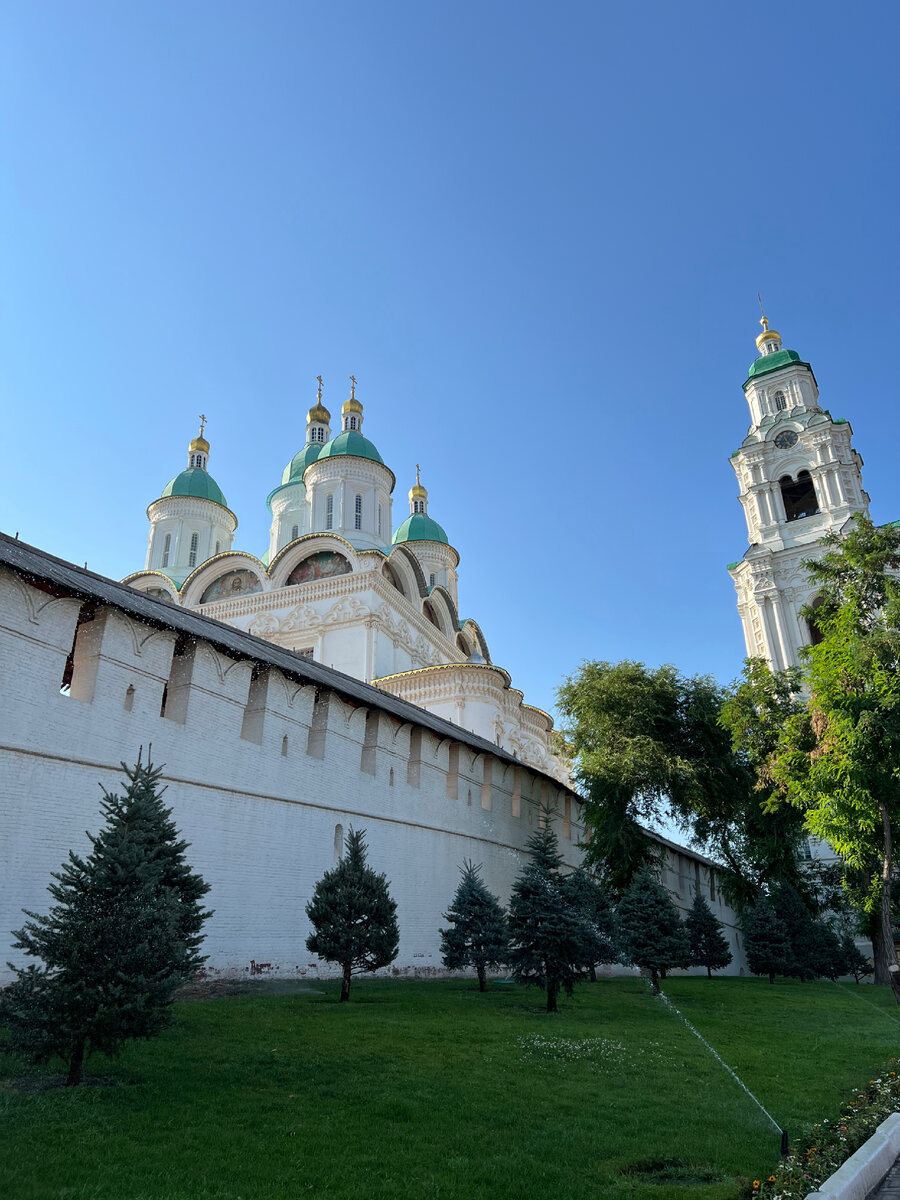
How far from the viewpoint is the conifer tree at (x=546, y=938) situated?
10.4 metres

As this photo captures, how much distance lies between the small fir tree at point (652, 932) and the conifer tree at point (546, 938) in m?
2.52

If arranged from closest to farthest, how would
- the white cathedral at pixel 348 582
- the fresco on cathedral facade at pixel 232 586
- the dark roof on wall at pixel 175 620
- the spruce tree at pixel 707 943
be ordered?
the dark roof on wall at pixel 175 620 < the spruce tree at pixel 707 943 < the white cathedral at pixel 348 582 < the fresco on cathedral facade at pixel 232 586

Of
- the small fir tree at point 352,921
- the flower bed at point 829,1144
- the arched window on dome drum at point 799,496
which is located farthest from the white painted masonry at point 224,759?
the arched window on dome drum at point 799,496

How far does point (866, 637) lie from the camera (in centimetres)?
1497

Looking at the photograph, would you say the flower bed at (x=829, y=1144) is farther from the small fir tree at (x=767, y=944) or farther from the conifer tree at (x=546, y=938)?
the small fir tree at (x=767, y=944)

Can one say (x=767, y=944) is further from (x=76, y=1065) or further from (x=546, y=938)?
(x=76, y=1065)

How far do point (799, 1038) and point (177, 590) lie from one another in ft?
84.2

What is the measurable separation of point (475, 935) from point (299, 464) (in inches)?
1075

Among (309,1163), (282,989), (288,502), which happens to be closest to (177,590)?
(288,502)

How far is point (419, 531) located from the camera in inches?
1438

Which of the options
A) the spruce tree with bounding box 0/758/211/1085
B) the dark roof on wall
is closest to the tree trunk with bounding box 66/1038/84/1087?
the spruce tree with bounding box 0/758/211/1085

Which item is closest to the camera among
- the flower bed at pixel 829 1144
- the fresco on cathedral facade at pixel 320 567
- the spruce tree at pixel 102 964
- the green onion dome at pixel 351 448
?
the flower bed at pixel 829 1144

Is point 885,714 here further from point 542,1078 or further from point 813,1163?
point 813,1163

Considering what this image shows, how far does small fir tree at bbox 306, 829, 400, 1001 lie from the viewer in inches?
377
